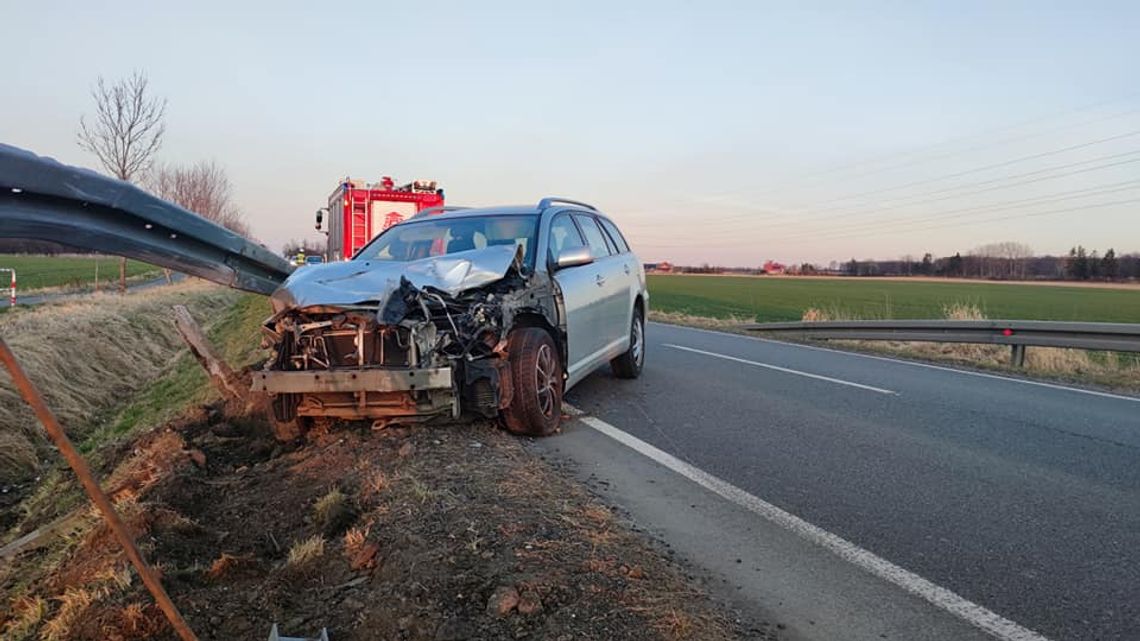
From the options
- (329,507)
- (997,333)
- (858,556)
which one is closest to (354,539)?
(329,507)

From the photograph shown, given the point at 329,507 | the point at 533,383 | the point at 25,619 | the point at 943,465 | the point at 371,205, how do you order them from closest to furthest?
1. the point at 25,619
2. the point at 329,507
3. the point at 943,465
4. the point at 533,383
5. the point at 371,205

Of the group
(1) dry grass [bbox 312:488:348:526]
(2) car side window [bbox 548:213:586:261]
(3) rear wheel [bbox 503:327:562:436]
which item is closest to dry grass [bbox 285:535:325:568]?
(1) dry grass [bbox 312:488:348:526]

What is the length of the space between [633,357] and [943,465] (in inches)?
151

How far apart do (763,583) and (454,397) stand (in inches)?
96.9

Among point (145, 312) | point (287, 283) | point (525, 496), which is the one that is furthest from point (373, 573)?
point (145, 312)

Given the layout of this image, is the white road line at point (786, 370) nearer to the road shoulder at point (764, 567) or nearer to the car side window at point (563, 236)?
the car side window at point (563, 236)

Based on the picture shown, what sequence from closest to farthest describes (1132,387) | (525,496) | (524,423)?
(525,496)
(524,423)
(1132,387)

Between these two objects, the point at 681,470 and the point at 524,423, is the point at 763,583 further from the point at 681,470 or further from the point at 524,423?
the point at 524,423

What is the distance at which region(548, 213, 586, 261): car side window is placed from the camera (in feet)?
20.7

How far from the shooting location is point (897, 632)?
2.84 meters

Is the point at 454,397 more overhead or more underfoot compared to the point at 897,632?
more overhead

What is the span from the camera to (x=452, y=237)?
21.4ft

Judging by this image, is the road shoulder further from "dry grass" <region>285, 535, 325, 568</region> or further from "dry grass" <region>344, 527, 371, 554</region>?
"dry grass" <region>285, 535, 325, 568</region>

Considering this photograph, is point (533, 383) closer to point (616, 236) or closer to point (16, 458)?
point (616, 236)
